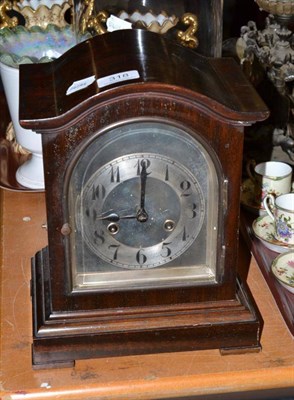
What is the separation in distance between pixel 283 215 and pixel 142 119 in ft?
1.23

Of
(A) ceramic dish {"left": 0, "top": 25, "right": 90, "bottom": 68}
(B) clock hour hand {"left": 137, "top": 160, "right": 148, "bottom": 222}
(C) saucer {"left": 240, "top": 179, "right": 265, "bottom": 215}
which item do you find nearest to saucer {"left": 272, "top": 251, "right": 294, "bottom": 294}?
(C) saucer {"left": 240, "top": 179, "right": 265, "bottom": 215}

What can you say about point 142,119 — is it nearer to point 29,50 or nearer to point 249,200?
point 249,200

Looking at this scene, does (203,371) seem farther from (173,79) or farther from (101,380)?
(173,79)

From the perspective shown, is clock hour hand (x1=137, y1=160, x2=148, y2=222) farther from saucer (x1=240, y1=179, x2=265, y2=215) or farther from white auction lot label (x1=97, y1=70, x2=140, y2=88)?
saucer (x1=240, y1=179, x2=265, y2=215)

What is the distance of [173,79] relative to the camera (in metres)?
0.93

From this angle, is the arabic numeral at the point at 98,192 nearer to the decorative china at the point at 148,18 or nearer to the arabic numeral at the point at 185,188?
the arabic numeral at the point at 185,188

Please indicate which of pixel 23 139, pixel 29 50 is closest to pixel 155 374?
pixel 23 139

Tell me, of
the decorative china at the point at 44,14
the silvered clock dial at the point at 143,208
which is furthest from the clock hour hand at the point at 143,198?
the decorative china at the point at 44,14

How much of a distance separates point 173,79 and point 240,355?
0.38 meters

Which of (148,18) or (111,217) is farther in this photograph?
(148,18)

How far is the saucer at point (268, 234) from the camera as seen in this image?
1224 mm

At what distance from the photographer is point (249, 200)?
52.5 inches

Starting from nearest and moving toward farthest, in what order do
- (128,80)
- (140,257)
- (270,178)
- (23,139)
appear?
1. (128,80)
2. (140,257)
3. (270,178)
4. (23,139)

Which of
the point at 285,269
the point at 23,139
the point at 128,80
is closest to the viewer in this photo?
the point at 128,80
